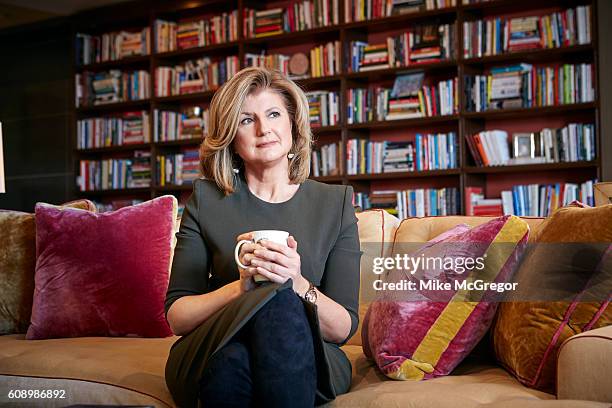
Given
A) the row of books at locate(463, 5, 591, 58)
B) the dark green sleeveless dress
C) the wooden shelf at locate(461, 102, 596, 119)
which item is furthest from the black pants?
the row of books at locate(463, 5, 591, 58)

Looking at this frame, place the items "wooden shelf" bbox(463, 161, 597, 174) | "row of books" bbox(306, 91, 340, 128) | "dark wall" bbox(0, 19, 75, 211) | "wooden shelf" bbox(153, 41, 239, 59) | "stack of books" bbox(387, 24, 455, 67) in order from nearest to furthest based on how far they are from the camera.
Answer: "wooden shelf" bbox(463, 161, 597, 174), "stack of books" bbox(387, 24, 455, 67), "row of books" bbox(306, 91, 340, 128), "wooden shelf" bbox(153, 41, 239, 59), "dark wall" bbox(0, 19, 75, 211)

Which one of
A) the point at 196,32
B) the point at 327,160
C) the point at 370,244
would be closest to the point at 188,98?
the point at 196,32

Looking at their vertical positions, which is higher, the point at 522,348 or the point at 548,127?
the point at 548,127

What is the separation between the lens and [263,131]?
1.99 m

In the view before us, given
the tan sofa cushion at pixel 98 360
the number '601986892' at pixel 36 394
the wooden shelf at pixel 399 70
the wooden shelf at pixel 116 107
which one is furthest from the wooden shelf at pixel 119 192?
the number '601986892' at pixel 36 394

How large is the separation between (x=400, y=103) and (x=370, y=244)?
269 cm

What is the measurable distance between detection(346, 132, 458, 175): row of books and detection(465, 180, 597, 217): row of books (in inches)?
10.5

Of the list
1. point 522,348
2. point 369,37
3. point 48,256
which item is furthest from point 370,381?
point 369,37

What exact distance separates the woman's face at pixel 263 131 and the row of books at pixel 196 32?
141 inches

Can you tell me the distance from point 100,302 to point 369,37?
130 inches

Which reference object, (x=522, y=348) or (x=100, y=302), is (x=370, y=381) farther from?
(x=100, y=302)

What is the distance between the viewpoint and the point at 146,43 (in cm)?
589

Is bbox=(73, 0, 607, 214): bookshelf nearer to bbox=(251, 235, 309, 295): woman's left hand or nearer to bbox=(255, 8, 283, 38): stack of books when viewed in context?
bbox=(255, 8, 283, 38): stack of books

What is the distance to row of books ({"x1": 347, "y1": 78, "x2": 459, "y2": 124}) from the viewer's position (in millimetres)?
4730
